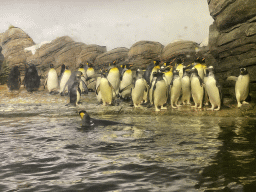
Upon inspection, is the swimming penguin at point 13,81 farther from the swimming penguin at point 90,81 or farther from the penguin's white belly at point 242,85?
the penguin's white belly at point 242,85

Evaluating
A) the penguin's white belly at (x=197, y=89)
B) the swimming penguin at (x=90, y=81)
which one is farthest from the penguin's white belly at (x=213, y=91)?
the swimming penguin at (x=90, y=81)

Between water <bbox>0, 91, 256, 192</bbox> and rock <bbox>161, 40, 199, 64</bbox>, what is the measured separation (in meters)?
7.87

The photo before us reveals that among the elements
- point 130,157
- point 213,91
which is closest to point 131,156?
point 130,157

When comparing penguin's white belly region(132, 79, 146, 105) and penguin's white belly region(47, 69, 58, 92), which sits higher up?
penguin's white belly region(47, 69, 58, 92)

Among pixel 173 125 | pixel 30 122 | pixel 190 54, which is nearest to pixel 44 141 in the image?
pixel 30 122

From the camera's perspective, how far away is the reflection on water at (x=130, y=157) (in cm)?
234

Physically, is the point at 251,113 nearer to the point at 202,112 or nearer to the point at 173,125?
the point at 202,112

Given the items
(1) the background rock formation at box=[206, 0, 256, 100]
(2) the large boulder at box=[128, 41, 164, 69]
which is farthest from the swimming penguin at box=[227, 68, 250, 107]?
(2) the large boulder at box=[128, 41, 164, 69]

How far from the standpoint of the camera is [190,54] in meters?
12.9

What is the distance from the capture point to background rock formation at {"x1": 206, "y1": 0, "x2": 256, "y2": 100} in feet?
23.6

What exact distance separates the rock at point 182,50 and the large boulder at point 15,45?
11.5 meters

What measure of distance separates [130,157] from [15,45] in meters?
21.5

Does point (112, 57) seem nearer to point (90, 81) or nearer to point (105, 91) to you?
point (90, 81)

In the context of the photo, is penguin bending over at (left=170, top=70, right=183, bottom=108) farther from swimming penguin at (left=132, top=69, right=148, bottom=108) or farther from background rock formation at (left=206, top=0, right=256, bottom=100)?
background rock formation at (left=206, top=0, right=256, bottom=100)
